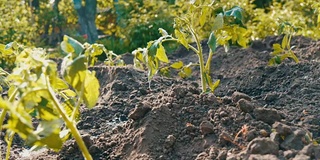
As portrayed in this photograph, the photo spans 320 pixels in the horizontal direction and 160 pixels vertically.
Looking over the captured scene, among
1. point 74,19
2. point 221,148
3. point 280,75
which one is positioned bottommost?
point 74,19

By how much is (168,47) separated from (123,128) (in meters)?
4.72

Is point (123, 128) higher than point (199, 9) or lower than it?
lower

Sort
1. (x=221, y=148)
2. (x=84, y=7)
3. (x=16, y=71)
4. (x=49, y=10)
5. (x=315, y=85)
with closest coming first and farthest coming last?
(x=16, y=71)
(x=221, y=148)
(x=315, y=85)
(x=84, y=7)
(x=49, y=10)

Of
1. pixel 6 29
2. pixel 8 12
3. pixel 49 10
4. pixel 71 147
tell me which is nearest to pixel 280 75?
pixel 71 147

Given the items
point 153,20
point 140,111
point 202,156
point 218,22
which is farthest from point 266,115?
point 153,20

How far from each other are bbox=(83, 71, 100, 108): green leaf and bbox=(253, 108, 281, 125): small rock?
2.42 feet

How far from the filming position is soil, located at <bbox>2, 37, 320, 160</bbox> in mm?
2539

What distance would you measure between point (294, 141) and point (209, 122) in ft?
1.67

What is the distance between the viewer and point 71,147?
320 cm

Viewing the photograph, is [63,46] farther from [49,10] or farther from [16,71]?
[49,10]

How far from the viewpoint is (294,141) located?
2.48 metres

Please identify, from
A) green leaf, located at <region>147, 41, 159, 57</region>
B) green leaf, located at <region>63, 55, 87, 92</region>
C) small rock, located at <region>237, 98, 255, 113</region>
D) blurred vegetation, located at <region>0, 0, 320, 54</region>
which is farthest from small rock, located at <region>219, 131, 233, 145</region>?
blurred vegetation, located at <region>0, 0, 320, 54</region>

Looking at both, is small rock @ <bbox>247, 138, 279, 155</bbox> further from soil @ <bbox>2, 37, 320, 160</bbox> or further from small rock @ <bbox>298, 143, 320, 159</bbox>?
small rock @ <bbox>298, 143, 320, 159</bbox>

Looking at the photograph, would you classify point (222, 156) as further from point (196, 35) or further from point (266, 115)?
point (196, 35)
